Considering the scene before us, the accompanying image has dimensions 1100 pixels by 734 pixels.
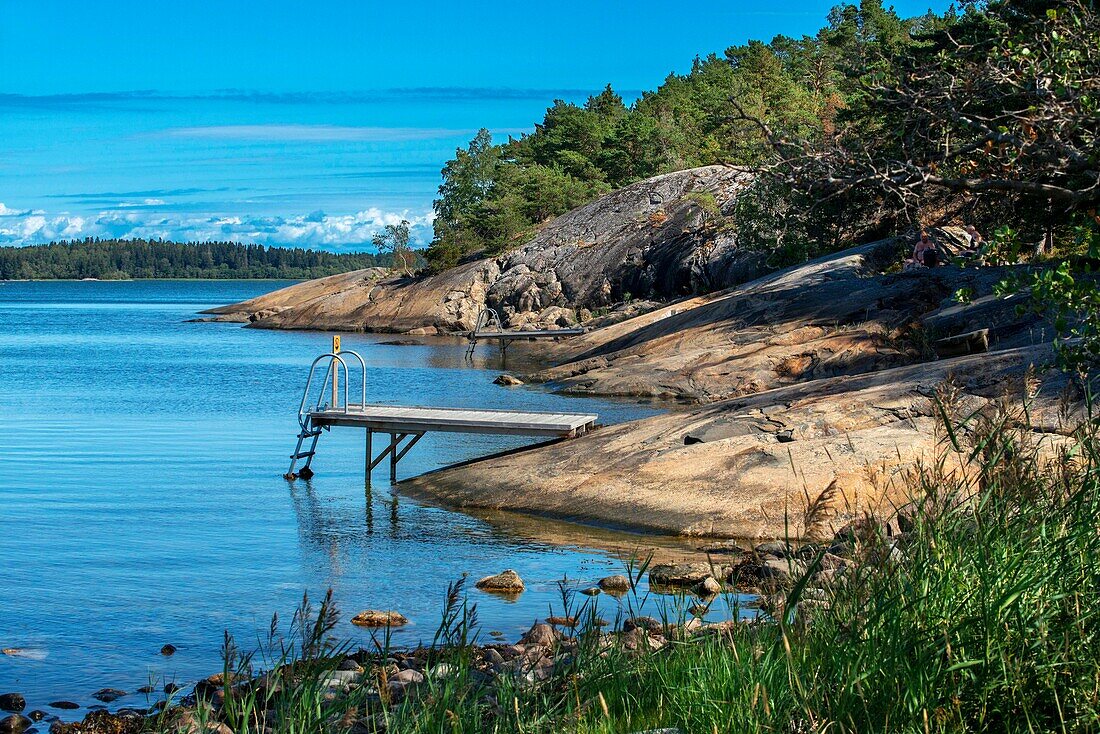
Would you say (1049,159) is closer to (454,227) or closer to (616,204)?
(616,204)

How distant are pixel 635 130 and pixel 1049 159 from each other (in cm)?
6535

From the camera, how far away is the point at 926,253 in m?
31.0

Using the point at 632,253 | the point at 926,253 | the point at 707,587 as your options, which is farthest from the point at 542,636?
the point at 632,253

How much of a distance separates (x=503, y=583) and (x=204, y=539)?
16.7 feet

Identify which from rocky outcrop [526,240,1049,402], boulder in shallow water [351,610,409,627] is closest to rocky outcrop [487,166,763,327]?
rocky outcrop [526,240,1049,402]

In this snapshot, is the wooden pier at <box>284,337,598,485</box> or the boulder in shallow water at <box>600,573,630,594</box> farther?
the wooden pier at <box>284,337,598,485</box>

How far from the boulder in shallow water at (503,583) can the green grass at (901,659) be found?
21.2 ft

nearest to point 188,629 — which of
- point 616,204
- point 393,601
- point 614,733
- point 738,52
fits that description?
point 393,601

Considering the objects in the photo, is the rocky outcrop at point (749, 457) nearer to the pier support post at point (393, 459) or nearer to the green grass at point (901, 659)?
the pier support post at point (393, 459)

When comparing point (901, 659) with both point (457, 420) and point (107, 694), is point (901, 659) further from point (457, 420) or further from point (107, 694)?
point (457, 420)

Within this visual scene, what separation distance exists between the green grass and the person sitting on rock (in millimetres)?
25831

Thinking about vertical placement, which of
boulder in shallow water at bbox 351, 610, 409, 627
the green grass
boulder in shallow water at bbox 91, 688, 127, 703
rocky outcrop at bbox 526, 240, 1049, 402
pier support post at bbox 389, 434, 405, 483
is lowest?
boulder in shallow water at bbox 91, 688, 127, 703

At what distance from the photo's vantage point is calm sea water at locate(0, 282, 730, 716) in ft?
36.3

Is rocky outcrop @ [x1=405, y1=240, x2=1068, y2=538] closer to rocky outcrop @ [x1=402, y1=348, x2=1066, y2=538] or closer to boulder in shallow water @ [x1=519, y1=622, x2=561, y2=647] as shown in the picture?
rocky outcrop @ [x1=402, y1=348, x2=1066, y2=538]
